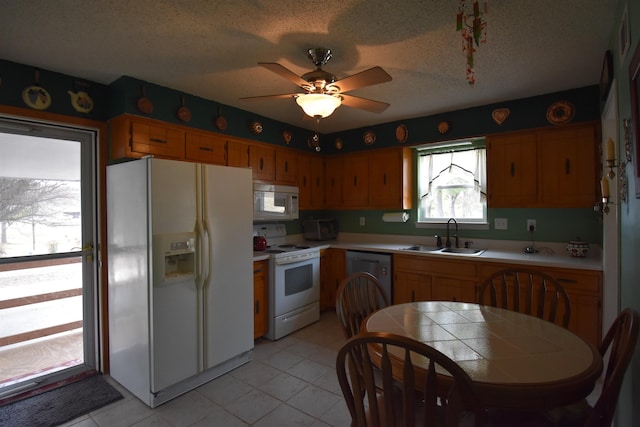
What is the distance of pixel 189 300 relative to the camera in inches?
94.3

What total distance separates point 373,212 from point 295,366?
7.64ft

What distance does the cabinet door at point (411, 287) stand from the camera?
130 inches

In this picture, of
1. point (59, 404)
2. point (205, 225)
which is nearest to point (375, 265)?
point (205, 225)

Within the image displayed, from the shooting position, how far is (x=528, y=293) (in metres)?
1.99

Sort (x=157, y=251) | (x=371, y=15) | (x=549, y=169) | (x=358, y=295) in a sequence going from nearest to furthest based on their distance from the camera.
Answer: (x=371, y=15) < (x=358, y=295) < (x=157, y=251) < (x=549, y=169)

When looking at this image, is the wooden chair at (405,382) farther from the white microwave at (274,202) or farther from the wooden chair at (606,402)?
the white microwave at (274,202)

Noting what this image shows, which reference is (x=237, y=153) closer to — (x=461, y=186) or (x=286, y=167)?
(x=286, y=167)

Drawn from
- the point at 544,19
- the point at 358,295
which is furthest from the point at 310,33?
the point at 358,295

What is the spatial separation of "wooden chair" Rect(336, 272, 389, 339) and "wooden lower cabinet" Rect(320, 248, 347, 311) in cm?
181

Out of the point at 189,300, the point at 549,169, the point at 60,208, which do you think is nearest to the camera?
the point at 189,300

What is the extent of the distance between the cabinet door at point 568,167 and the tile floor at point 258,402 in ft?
8.58

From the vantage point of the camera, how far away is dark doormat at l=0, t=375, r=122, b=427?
2.06 metres

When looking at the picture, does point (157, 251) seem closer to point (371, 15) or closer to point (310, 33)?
point (310, 33)

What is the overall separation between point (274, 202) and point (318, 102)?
6.29 ft
